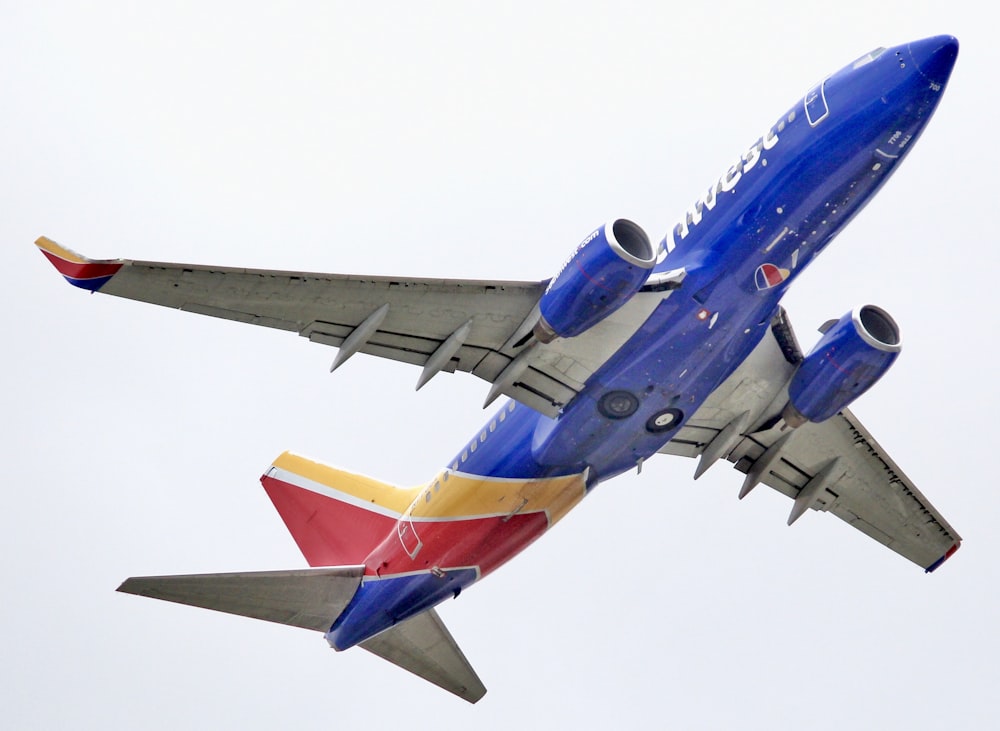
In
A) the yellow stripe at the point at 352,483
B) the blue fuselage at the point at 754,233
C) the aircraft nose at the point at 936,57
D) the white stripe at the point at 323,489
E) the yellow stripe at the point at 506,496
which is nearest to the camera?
the aircraft nose at the point at 936,57

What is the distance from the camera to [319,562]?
115 ft

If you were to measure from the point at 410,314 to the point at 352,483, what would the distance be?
7.74 m

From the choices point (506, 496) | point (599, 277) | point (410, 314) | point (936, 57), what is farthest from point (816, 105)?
point (506, 496)

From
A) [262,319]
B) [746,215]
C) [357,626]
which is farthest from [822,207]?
[357,626]

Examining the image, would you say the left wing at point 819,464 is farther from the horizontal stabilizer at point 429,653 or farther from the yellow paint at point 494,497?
the horizontal stabilizer at point 429,653

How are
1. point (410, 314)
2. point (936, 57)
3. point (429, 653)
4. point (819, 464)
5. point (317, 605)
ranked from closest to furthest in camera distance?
point (936, 57) → point (410, 314) → point (317, 605) → point (429, 653) → point (819, 464)

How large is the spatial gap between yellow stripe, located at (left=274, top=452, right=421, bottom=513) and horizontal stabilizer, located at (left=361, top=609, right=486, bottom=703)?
2.67m

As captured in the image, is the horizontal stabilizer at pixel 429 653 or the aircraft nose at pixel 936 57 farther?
the horizontal stabilizer at pixel 429 653

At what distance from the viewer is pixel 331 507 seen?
34844 mm

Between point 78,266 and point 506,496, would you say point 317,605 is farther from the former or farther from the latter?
point 78,266

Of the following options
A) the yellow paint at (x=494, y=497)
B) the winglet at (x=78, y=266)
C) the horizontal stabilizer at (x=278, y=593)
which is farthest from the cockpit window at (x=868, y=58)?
the horizontal stabilizer at (x=278, y=593)

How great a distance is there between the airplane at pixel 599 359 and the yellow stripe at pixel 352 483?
0.08 meters

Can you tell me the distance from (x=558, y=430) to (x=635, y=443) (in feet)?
5.35

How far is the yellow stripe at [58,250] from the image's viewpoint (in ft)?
81.7
